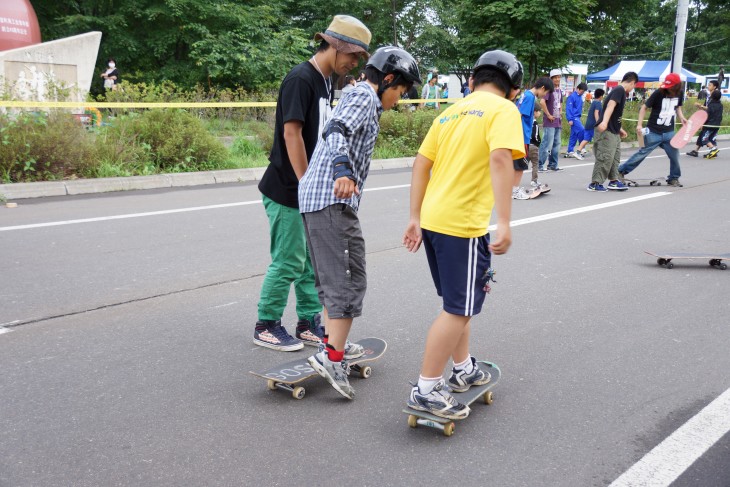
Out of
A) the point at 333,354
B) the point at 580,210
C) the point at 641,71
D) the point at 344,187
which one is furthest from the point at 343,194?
the point at 641,71

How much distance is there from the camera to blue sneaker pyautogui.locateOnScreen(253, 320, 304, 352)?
4109 millimetres

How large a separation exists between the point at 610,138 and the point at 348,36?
322 inches

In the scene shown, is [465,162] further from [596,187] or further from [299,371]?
[596,187]

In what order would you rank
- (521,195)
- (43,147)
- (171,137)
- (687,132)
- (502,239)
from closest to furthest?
(502,239) → (43,147) → (521,195) → (687,132) → (171,137)

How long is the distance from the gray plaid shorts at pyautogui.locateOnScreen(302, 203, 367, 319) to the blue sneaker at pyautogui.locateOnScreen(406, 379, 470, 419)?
0.53m

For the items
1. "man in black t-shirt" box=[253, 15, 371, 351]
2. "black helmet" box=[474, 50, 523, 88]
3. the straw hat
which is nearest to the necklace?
"man in black t-shirt" box=[253, 15, 371, 351]

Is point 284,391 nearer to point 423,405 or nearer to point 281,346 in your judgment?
point 281,346

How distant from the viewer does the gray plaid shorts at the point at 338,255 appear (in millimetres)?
3346

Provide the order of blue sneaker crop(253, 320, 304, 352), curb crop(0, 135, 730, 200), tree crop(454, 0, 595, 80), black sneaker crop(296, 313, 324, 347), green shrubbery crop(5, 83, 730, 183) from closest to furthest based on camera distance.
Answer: blue sneaker crop(253, 320, 304, 352)
black sneaker crop(296, 313, 324, 347)
curb crop(0, 135, 730, 200)
green shrubbery crop(5, 83, 730, 183)
tree crop(454, 0, 595, 80)

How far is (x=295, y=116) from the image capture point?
11.7 ft

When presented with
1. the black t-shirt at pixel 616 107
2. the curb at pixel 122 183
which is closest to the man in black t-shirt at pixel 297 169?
the curb at pixel 122 183

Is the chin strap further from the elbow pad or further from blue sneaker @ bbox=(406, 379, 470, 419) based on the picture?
blue sneaker @ bbox=(406, 379, 470, 419)

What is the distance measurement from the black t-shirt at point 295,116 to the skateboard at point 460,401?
4.57 ft

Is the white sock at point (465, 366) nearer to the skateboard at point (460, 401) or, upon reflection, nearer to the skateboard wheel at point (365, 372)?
the skateboard at point (460, 401)
